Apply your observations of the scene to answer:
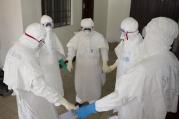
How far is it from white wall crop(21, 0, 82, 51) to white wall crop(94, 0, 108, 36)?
0.75 m

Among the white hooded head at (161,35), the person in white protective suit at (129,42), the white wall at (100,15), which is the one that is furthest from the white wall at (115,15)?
the white hooded head at (161,35)

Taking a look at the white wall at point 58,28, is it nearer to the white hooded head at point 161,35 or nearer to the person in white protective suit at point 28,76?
the person in white protective suit at point 28,76

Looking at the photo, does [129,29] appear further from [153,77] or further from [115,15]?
[115,15]

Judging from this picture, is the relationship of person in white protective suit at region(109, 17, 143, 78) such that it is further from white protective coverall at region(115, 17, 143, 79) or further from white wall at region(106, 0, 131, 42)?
white wall at region(106, 0, 131, 42)

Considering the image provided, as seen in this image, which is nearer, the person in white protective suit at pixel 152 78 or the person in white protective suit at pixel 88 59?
the person in white protective suit at pixel 152 78

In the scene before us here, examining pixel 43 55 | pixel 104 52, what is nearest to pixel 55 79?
pixel 43 55

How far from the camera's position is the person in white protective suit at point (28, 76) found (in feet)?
5.18

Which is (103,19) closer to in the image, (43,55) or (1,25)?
(1,25)

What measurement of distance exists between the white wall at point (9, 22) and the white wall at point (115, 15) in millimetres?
3135

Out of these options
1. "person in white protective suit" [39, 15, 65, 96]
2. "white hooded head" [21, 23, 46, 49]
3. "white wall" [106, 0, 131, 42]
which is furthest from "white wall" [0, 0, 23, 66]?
"white wall" [106, 0, 131, 42]

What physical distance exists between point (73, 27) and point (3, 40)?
154 centimetres

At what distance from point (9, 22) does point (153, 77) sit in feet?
9.38

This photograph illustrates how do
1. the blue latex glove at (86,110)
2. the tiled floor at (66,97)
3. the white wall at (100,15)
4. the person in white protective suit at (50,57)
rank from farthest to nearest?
the white wall at (100,15) → the tiled floor at (66,97) → the person in white protective suit at (50,57) → the blue latex glove at (86,110)

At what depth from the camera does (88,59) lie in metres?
2.79
